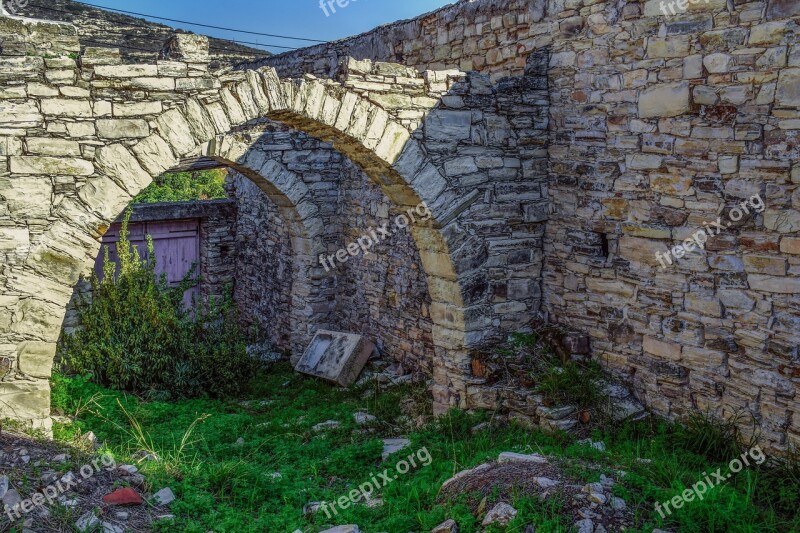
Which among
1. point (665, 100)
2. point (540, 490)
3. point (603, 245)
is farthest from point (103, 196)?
point (665, 100)

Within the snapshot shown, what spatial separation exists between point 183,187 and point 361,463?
1017 cm

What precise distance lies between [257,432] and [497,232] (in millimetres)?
2561

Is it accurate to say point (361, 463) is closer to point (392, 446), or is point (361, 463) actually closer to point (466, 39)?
point (392, 446)

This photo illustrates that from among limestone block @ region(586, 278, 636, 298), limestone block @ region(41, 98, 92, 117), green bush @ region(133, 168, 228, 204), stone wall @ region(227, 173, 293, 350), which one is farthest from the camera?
green bush @ region(133, 168, 228, 204)

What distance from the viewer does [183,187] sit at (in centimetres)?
1407

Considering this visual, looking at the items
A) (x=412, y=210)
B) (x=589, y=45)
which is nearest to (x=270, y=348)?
(x=412, y=210)

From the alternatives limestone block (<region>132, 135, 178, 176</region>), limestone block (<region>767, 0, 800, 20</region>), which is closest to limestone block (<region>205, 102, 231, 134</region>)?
limestone block (<region>132, 135, 178, 176</region>)

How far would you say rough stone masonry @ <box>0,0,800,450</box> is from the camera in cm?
437

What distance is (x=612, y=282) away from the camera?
5.42 metres

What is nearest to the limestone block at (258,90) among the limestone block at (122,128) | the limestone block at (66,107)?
the limestone block at (122,128)

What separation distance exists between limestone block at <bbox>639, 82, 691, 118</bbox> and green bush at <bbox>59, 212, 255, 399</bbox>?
4.50m

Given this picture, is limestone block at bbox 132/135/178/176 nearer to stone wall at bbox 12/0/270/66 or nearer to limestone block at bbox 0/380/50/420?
limestone block at bbox 0/380/50/420

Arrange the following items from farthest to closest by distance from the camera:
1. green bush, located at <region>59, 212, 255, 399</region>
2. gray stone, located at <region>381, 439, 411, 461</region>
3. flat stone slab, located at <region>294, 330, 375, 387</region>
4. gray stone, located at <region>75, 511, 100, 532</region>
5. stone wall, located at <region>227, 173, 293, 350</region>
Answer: stone wall, located at <region>227, 173, 293, 350</region> → flat stone slab, located at <region>294, 330, 375, 387</region> → green bush, located at <region>59, 212, 255, 399</region> → gray stone, located at <region>381, 439, 411, 461</region> → gray stone, located at <region>75, 511, 100, 532</region>

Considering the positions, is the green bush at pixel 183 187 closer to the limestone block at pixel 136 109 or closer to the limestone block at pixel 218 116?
the limestone block at pixel 218 116
